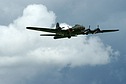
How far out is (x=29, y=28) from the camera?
194 metres

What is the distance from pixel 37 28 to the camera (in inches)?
7815

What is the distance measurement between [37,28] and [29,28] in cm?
574
